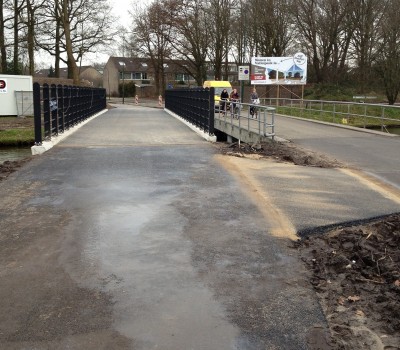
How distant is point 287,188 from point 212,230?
256 centimetres

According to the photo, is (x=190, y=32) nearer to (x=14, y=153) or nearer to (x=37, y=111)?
(x=14, y=153)

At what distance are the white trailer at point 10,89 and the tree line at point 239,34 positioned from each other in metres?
10.2

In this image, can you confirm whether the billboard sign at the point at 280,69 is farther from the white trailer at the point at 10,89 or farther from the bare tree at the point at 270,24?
the white trailer at the point at 10,89

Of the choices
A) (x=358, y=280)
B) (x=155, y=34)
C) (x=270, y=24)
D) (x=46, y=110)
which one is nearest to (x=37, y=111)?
(x=46, y=110)

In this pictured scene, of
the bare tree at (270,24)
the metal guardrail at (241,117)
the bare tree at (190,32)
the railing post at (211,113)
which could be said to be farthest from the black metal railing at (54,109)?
the bare tree at (190,32)

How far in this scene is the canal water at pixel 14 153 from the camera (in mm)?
18806

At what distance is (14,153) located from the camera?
20.1m

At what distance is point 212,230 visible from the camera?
604cm

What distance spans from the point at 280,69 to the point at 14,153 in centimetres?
2627

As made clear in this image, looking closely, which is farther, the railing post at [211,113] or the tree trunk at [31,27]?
the tree trunk at [31,27]

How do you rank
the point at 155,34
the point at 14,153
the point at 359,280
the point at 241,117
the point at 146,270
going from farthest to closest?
the point at 155,34 → the point at 14,153 → the point at 241,117 → the point at 146,270 → the point at 359,280

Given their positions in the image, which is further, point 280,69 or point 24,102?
point 280,69

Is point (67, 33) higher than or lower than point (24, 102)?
higher

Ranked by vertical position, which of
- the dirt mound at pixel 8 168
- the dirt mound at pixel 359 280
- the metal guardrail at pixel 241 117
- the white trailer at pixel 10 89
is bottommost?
the dirt mound at pixel 359 280
